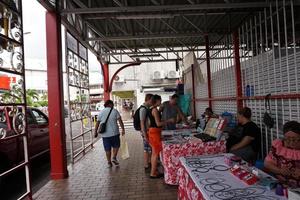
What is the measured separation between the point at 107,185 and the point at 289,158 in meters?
3.42

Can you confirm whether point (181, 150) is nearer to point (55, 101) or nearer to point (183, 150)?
point (183, 150)

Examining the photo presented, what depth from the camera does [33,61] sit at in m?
41.1

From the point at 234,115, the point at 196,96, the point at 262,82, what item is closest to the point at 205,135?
the point at 262,82

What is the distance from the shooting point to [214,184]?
7.61 feet

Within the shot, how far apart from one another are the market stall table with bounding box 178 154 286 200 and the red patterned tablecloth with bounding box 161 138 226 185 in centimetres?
115

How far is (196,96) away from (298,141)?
846 cm

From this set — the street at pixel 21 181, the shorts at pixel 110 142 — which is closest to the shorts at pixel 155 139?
the shorts at pixel 110 142

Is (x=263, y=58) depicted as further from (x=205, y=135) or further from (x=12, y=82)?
(x=12, y=82)

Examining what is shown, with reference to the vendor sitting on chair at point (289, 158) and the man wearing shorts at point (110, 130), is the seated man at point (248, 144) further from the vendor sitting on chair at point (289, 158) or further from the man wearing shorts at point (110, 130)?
the man wearing shorts at point (110, 130)

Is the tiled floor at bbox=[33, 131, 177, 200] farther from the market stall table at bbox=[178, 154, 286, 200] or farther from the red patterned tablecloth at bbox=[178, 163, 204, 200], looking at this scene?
the market stall table at bbox=[178, 154, 286, 200]

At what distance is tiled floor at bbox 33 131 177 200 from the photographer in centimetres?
477

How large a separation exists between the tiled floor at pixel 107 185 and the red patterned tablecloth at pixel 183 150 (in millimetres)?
363

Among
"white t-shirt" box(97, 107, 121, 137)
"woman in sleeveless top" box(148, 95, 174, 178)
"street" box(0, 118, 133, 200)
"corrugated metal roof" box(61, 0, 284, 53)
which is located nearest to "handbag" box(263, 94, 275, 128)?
"woman in sleeveless top" box(148, 95, 174, 178)

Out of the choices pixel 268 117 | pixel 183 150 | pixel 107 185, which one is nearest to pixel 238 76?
pixel 268 117
